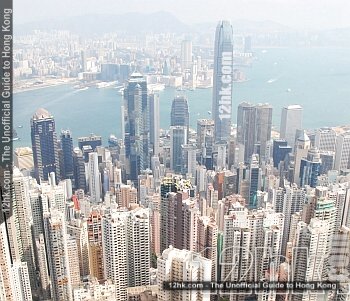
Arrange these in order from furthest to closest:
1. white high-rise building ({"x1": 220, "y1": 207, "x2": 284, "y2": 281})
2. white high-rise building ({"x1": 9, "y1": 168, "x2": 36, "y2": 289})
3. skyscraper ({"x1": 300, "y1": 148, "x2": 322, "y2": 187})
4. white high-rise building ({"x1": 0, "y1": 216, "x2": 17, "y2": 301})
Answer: skyscraper ({"x1": 300, "y1": 148, "x2": 322, "y2": 187}), white high-rise building ({"x1": 9, "y1": 168, "x2": 36, "y2": 289}), white high-rise building ({"x1": 220, "y1": 207, "x2": 284, "y2": 281}), white high-rise building ({"x1": 0, "y1": 216, "x2": 17, "y2": 301})

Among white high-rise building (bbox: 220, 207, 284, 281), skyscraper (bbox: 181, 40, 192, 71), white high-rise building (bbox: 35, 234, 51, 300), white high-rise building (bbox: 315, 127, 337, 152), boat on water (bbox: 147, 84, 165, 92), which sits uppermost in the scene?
skyscraper (bbox: 181, 40, 192, 71)

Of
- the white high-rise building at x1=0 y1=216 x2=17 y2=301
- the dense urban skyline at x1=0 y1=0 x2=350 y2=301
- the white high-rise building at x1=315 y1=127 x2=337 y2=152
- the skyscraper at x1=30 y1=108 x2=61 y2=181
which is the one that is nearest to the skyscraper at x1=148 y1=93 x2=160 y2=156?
the dense urban skyline at x1=0 y1=0 x2=350 y2=301

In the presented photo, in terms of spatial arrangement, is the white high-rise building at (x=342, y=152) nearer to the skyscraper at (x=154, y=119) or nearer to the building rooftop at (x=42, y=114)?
the skyscraper at (x=154, y=119)

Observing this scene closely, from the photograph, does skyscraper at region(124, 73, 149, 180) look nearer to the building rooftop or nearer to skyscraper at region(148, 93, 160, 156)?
skyscraper at region(148, 93, 160, 156)

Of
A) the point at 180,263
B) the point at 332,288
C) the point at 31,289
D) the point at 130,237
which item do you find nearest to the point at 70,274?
the point at 31,289

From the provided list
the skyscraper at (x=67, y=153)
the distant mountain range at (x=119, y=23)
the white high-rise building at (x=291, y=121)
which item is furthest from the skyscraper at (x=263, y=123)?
the skyscraper at (x=67, y=153)

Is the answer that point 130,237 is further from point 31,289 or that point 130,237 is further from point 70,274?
point 31,289
